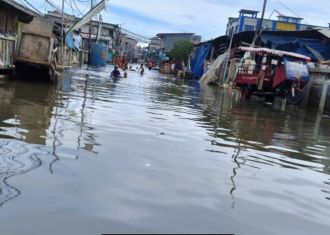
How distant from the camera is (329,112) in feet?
58.9

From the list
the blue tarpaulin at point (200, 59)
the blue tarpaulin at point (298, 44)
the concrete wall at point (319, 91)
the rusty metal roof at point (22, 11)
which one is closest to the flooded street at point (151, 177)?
the concrete wall at point (319, 91)

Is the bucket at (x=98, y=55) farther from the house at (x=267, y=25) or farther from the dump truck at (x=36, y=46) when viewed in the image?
the dump truck at (x=36, y=46)

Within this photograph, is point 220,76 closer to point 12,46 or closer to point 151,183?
point 12,46

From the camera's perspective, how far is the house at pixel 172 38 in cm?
8288

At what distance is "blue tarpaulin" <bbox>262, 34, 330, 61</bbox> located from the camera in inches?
1040

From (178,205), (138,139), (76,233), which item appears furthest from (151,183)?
(138,139)

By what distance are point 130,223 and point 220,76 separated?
3071 cm

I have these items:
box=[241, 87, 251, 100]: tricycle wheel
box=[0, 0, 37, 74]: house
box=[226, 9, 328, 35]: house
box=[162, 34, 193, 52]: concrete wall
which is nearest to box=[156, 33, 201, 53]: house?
box=[162, 34, 193, 52]: concrete wall

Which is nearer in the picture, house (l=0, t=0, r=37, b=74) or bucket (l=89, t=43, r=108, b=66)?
house (l=0, t=0, r=37, b=74)

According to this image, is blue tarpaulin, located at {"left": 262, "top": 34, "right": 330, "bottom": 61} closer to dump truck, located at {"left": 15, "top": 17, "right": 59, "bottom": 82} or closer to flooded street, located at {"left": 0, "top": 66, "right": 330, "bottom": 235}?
dump truck, located at {"left": 15, "top": 17, "right": 59, "bottom": 82}

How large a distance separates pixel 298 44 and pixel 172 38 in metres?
60.0

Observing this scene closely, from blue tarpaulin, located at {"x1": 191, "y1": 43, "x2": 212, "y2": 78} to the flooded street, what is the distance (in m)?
33.3

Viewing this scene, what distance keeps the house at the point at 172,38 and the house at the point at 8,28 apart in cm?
6183

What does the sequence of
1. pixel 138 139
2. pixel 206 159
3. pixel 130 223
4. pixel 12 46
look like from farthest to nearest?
pixel 12 46 → pixel 138 139 → pixel 206 159 → pixel 130 223
